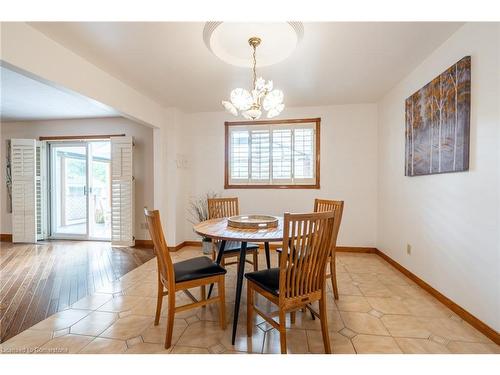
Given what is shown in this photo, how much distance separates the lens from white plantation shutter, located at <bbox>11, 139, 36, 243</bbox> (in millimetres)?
4391

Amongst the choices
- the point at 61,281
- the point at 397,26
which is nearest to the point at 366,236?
the point at 397,26

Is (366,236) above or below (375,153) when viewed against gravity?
below

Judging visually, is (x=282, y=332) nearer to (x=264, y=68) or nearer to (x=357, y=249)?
(x=264, y=68)

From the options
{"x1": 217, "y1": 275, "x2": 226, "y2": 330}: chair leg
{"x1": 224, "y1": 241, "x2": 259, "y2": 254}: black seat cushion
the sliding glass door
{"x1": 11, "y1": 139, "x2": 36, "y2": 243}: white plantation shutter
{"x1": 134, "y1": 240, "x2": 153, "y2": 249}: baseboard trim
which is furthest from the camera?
the sliding glass door

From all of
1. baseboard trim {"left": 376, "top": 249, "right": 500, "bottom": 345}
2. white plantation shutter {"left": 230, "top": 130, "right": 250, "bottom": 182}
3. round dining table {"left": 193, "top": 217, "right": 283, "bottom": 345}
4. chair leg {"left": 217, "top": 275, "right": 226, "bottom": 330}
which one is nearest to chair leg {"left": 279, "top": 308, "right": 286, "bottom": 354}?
round dining table {"left": 193, "top": 217, "right": 283, "bottom": 345}

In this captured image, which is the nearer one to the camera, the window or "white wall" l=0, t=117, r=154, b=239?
the window

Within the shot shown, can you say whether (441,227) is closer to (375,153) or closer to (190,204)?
(375,153)

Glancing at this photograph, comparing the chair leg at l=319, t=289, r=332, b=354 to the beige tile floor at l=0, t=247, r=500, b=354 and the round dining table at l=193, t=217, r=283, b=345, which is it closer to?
the beige tile floor at l=0, t=247, r=500, b=354

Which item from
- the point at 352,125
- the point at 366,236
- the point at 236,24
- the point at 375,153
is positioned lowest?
the point at 366,236

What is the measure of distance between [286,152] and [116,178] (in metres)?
3.07

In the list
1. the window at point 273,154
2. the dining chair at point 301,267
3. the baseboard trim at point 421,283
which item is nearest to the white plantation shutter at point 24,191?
the baseboard trim at point 421,283

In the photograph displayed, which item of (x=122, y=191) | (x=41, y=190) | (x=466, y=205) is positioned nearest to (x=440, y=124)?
(x=466, y=205)

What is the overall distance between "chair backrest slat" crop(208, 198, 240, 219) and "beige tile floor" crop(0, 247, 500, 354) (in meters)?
0.88

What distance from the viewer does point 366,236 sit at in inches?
150
